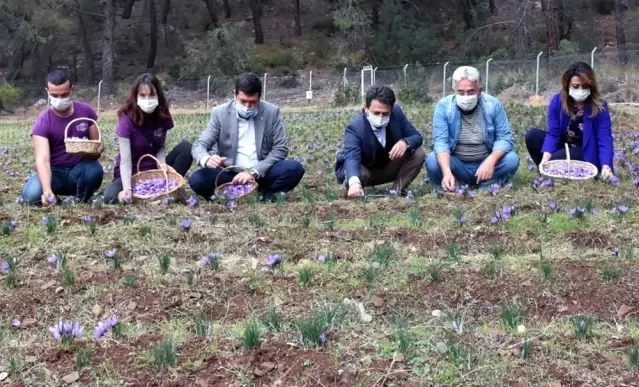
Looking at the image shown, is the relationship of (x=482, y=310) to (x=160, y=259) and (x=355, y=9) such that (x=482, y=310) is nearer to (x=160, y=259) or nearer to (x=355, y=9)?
(x=160, y=259)

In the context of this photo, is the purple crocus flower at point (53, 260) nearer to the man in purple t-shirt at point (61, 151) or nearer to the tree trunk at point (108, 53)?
the man in purple t-shirt at point (61, 151)

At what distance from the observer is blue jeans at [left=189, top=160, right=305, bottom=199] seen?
6184 mm

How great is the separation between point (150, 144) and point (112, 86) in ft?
113

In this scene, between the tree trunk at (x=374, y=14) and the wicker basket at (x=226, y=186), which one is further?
the tree trunk at (x=374, y=14)

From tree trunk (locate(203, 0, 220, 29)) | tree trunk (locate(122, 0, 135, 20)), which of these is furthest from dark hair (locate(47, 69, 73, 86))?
tree trunk (locate(122, 0, 135, 20))

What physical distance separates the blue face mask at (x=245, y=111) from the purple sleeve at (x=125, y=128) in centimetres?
91

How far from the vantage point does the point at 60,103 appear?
6.09m

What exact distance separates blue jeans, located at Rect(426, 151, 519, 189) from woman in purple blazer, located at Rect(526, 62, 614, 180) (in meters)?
0.33

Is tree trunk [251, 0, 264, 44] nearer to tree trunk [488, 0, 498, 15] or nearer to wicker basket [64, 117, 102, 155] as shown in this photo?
tree trunk [488, 0, 498, 15]

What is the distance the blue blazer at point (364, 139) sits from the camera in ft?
19.9

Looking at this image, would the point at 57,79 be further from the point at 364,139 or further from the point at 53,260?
the point at 364,139

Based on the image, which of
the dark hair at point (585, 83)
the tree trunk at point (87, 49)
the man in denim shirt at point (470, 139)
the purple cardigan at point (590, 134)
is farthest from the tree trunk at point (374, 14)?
the man in denim shirt at point (470, 139)

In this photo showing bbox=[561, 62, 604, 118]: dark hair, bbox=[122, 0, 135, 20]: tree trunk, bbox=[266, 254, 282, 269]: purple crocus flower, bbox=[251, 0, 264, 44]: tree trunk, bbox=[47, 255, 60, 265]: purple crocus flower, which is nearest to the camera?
bbox=[266, 254, 282, 269]: purple crocus flower

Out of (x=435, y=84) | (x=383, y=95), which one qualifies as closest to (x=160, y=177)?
(x=383, y=95)
